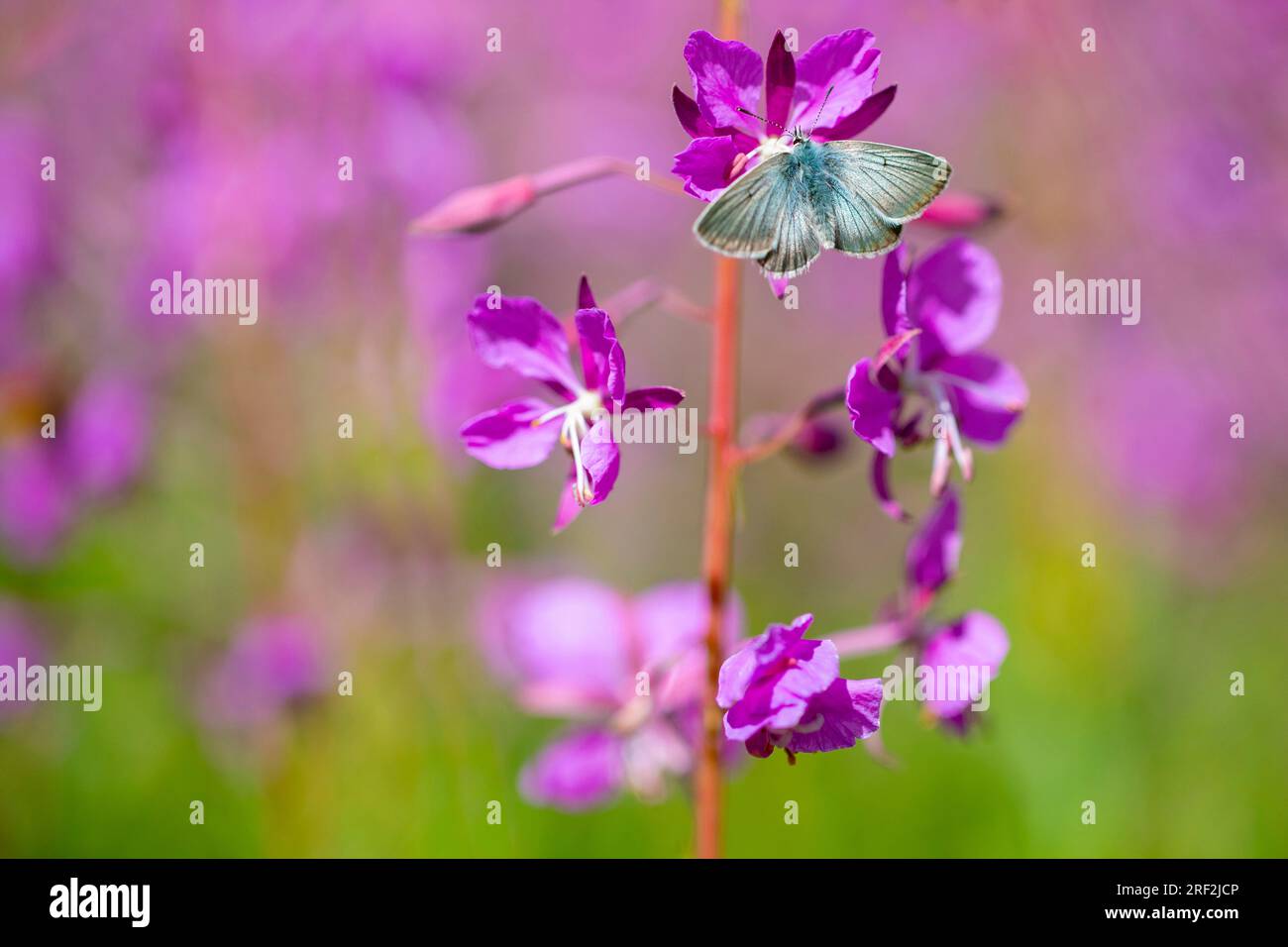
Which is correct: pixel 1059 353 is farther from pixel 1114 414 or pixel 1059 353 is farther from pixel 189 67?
pixel 189 67

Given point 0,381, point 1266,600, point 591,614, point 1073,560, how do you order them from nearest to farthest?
point 591,614
point 0,381
point 1073,560
point 1266,600

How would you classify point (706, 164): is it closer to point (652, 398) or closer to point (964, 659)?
point (652, 398)

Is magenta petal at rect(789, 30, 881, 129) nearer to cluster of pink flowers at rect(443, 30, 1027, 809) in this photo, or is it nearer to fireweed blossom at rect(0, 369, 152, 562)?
cluster of pink flowers at rect(443, 30, 1027, 809)

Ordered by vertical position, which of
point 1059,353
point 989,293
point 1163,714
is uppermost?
point 1059,353

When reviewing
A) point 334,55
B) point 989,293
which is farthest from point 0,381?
point 989,293

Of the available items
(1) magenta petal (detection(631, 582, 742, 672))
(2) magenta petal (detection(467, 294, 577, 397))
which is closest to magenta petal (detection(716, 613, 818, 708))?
(2) magenta petal (detection(467, 294, 577, 397))
